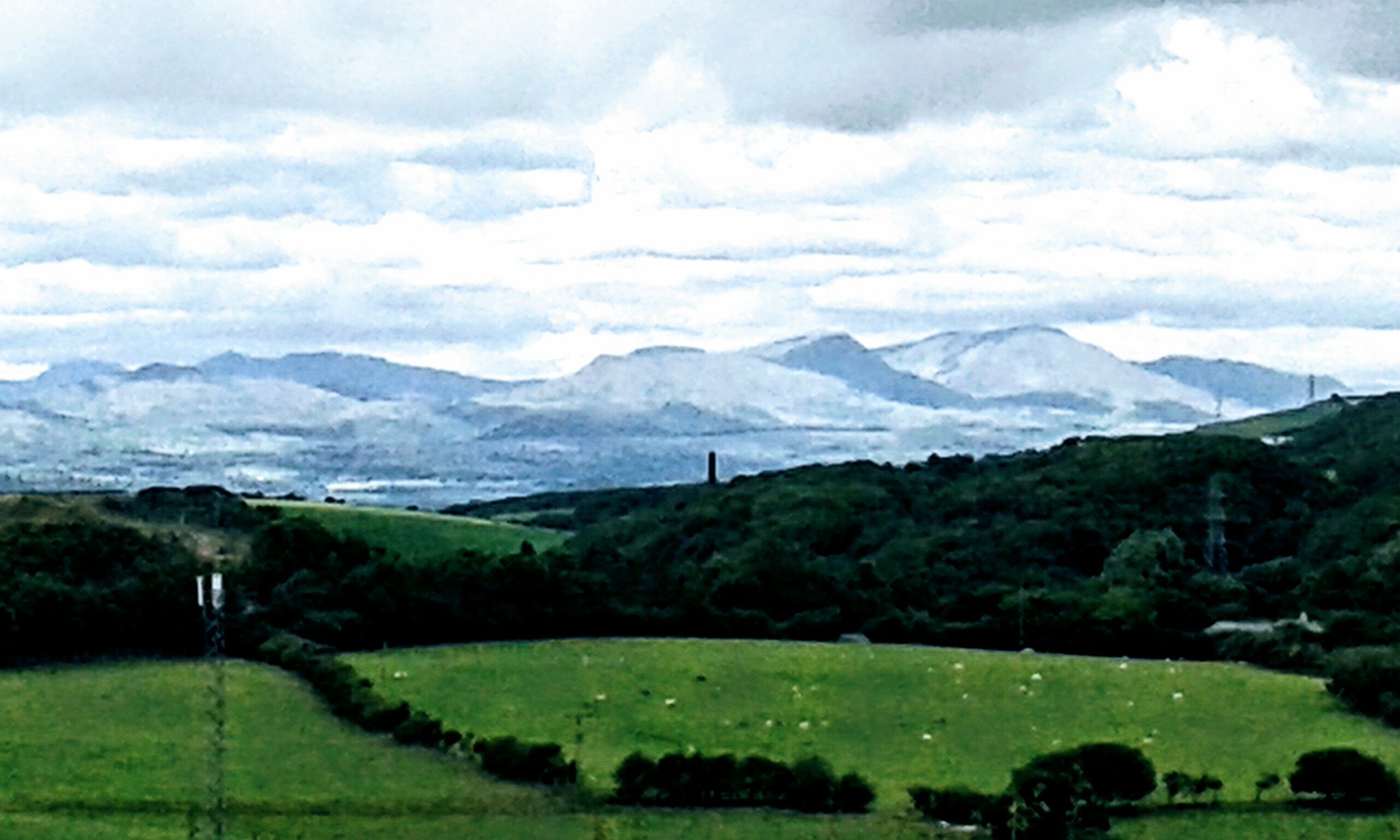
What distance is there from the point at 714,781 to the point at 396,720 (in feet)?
47.5

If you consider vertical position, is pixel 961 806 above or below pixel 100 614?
below

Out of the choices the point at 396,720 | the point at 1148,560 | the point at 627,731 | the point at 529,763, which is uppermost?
the point at 1148,560

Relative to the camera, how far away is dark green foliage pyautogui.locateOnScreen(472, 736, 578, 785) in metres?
53.6

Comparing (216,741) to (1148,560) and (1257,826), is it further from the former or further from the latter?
(1148,560)

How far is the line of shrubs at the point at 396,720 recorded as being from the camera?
5428 cm

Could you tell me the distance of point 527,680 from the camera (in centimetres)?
7094

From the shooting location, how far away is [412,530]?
144 m

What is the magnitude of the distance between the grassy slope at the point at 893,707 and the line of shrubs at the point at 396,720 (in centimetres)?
119

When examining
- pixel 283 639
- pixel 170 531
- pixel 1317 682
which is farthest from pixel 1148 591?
pixel 170 531

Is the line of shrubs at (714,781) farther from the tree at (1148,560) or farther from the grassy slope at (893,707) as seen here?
the tree at (1148,560)

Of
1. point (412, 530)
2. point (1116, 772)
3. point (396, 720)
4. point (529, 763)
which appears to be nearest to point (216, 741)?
point (529, 763)

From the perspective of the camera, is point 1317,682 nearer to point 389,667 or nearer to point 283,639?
point 389,667

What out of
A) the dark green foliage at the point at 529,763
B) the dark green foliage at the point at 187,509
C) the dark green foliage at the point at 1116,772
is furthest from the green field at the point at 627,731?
the dark green foliage at the point at 187,509

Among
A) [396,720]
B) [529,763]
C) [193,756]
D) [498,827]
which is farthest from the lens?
[396,720]
